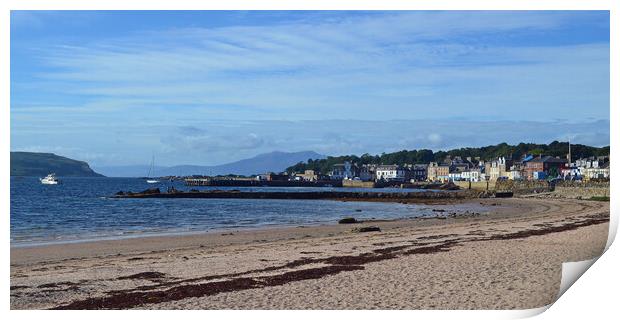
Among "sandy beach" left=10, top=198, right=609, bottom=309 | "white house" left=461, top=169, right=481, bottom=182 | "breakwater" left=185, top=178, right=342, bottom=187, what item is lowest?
"sandy beach" left=10, top=198, right=609, bottom=309

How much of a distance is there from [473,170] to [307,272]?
90.0 metres

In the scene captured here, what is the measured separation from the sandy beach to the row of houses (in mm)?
33508

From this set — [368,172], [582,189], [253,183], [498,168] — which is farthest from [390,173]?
[582,189]

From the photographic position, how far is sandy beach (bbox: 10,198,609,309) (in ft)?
27.7

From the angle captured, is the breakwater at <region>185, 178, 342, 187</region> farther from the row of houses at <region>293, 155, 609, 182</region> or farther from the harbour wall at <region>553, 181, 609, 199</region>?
the harbour wall at <region>553, 181, 609, 199</region>

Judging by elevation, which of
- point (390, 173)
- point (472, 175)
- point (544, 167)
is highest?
point (544, 167)

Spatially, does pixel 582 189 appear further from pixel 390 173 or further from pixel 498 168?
pixel 390 173

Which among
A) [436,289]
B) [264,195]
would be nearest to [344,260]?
[436,289]

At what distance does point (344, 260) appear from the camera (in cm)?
1180

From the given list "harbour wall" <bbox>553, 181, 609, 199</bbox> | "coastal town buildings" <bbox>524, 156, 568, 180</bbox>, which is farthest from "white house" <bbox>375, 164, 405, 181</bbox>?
"harbour wall" <bbox>553, 181, 609, 199</bbox>

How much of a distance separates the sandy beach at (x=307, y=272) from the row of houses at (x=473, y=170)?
33.5 metres

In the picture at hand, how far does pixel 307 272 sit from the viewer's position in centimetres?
1041

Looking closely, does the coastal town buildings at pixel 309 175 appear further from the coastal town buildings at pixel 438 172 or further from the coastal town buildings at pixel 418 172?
the coastal town buildings at pixel 438 172
